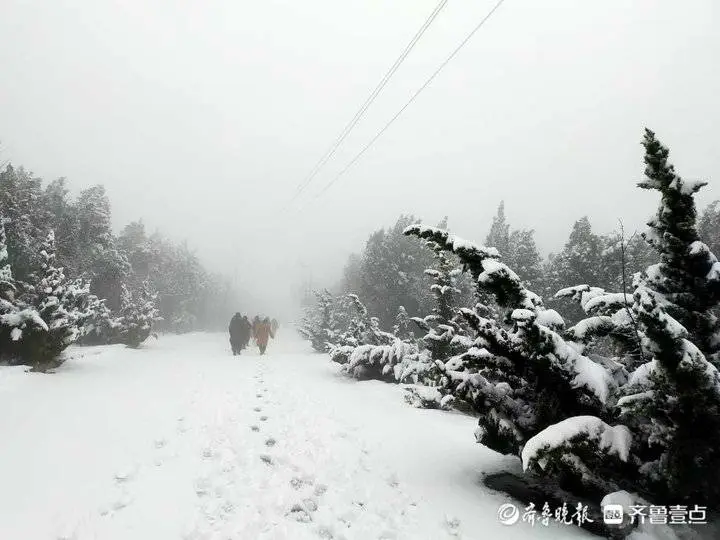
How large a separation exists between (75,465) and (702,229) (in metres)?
34.1

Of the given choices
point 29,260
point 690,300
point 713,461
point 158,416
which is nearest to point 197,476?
point 158,416

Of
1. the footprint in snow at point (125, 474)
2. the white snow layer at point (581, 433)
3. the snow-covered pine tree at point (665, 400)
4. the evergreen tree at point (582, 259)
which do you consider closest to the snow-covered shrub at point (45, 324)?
the footprint in snow at point (125, 474)

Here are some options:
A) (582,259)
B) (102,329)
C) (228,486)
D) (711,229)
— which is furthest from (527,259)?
(228,486)

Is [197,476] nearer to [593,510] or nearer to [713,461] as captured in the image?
[593,510]

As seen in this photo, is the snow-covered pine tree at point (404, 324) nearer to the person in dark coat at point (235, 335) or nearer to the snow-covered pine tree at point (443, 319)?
the snow-covered pine tree at point (443, 319)

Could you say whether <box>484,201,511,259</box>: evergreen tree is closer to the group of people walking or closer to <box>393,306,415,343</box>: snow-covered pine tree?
<box>393,306,415,343</box>: snow-covered pine tree

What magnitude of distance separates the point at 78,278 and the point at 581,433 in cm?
1434

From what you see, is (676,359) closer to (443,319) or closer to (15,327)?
(443,319)

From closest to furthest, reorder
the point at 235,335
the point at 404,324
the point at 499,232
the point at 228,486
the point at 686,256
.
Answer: the point at 686,256 < the point at 228,486 < the point at 235,335 < the point at 404,324 < the point at 499,232

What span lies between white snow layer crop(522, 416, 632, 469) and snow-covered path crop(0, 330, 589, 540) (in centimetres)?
82

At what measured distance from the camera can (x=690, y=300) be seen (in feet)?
12.4

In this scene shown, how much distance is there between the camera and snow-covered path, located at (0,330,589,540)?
3354 millimetres

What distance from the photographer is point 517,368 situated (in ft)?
A: 13.6

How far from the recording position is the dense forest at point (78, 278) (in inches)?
372
